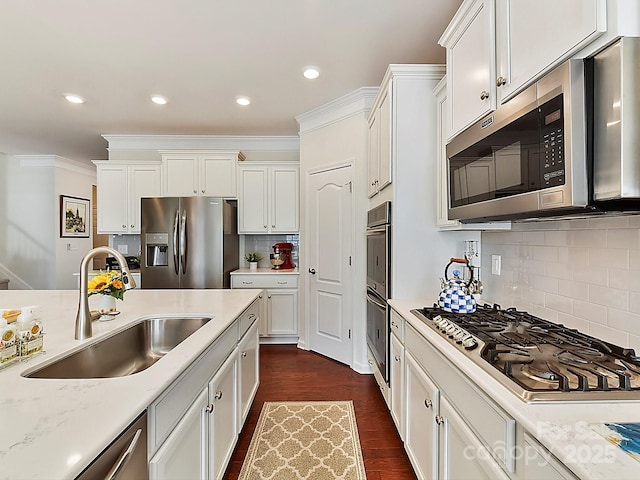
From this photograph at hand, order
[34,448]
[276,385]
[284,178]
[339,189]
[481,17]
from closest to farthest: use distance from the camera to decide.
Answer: [34,448], [481,17], [276,385], [339,189], [284,178]

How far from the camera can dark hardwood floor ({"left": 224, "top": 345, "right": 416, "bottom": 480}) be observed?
2062 millimetres

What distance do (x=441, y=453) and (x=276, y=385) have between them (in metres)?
2.00

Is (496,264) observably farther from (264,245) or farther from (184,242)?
(264,245)

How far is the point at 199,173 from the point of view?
4.61m

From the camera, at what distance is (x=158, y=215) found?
4.26m

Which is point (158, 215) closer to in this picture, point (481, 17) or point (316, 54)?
point (316, 54)

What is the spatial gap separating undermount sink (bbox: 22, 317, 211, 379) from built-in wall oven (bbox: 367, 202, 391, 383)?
1223mm

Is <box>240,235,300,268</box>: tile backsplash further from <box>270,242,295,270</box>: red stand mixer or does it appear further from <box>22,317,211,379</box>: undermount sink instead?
<box>22,317,211,379</box>: undermount sink

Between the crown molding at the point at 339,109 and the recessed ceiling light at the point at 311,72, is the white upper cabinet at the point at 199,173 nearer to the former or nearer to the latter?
the crown molding at the point at 339,109

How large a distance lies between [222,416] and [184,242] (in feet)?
9.28

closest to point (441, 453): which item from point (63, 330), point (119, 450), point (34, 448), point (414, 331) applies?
point (414, 331)

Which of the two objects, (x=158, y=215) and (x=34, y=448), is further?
(x=158, y=215)

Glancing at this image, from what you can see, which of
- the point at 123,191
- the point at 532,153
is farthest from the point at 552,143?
the point at 123,191

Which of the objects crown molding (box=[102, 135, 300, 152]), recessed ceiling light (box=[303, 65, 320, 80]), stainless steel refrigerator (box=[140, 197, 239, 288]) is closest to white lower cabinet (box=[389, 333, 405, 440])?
recessed ceiling light (box=[303, 65, 320, 80])
